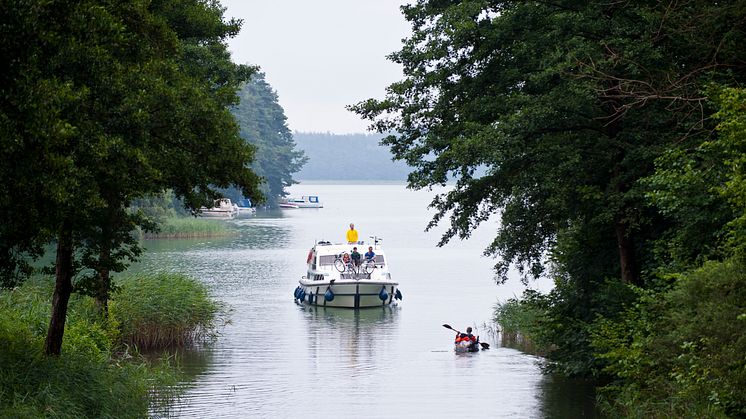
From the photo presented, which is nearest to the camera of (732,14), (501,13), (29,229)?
(29,229)

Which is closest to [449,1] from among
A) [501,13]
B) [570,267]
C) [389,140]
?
[501,13]

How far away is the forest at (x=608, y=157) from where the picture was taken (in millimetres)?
17766

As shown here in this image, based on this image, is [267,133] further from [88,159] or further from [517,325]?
[88,159]

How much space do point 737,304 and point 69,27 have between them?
9.97 m

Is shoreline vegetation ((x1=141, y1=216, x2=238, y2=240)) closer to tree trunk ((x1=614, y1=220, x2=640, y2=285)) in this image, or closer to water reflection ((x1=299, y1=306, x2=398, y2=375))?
water reflection ((x1=299, y1=306, x2=398, y2=375))

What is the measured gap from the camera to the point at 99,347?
938 inches

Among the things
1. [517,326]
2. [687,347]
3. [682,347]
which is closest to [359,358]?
[517,326]

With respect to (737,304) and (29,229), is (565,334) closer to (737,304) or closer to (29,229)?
(737,304)

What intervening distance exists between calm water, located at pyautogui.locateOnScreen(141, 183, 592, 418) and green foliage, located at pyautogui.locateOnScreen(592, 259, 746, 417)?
11.9 ft

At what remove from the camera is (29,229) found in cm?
1514

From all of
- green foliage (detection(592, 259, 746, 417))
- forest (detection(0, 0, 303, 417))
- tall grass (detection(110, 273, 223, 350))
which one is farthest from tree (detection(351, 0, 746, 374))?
tall grass (detection(110, 273, 223, 350))

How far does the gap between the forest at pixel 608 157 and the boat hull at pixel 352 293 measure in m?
20.8

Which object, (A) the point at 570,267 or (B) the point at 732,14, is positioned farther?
(A) the point at 570,267

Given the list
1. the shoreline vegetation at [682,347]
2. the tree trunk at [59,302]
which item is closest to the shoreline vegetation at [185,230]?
the tree trunk at [59,302]
